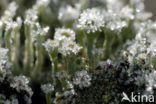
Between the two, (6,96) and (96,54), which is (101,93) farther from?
(6,96)

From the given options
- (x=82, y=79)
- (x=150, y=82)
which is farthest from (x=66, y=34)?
(x=150, y=82)

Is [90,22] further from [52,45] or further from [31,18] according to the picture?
[31,18]

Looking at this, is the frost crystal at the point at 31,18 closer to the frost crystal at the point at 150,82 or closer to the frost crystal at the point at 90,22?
the frost crystal at the point at 90,22

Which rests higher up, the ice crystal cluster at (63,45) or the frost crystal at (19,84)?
the ice crystal cluster at (63,45)

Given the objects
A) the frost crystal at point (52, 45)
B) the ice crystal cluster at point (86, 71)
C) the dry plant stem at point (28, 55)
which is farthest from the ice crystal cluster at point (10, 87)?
the dry plant stem at point (28, 55)

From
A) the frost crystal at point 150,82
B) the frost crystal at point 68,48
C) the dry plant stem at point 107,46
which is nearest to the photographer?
the frost crystal at point 150,82

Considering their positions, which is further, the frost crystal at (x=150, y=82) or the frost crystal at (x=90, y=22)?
the frost crystal at (x=90, y=22)

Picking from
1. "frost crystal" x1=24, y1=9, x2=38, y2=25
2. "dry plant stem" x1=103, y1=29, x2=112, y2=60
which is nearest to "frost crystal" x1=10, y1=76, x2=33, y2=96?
"frost crystal" x1=24, y1=9, x2=38, y2=25

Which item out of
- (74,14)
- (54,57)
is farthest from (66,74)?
(74,14)

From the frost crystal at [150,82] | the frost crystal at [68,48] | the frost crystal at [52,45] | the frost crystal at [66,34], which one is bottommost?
the frost crystal at [150,82]
